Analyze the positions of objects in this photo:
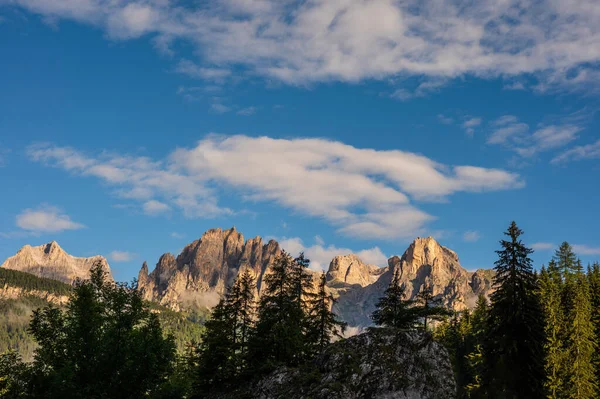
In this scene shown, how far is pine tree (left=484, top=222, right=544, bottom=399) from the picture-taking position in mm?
40094

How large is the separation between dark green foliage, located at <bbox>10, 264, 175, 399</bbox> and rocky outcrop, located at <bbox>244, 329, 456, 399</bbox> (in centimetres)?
1132

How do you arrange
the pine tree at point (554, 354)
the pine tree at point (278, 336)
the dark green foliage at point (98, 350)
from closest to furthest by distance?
the pine tree at point (278, 336) < the dark green foliage at point (98, 350) < the pine tree at point (554, 354)

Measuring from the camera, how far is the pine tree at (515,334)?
132 feet

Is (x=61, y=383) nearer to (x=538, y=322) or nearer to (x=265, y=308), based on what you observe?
(x=265, y=308)

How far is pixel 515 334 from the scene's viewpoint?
4053 centimetres

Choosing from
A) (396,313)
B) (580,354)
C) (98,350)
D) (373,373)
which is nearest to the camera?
(373,373)

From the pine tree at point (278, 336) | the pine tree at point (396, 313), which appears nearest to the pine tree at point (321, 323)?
the pine tree at point (278, 336)

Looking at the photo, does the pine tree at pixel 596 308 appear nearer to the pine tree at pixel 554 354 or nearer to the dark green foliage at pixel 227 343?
the pine tree at pixel 554 354

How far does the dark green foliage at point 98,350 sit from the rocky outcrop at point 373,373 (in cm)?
1132

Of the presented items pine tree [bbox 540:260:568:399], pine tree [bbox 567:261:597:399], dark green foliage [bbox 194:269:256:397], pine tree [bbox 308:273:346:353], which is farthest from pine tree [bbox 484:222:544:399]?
dark green foliage [bbox 194:269:256:397]

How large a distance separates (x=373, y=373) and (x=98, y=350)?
22.5 meters

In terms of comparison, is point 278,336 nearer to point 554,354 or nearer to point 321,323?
point 321,323

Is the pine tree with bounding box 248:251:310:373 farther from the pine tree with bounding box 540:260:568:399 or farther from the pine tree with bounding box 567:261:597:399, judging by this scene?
the pine tree with bounding box 567:261:597:399

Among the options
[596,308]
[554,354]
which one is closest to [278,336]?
[554,354]
